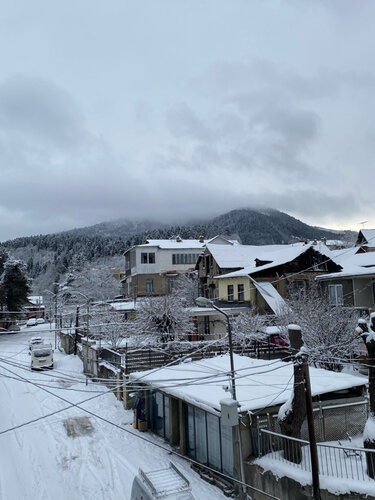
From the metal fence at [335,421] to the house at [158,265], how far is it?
45435 mm

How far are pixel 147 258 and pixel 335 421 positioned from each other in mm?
49295

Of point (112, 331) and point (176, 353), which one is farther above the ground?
point (112, 331)

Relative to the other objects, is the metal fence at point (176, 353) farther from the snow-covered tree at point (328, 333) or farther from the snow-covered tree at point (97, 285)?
the snow-covered tree at point (97, 285)

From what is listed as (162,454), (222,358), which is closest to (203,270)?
(222,358)

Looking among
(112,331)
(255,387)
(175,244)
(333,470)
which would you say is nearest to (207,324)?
(112,331)

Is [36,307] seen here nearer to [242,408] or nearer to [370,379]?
[242,408]

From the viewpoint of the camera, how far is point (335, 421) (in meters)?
14.1

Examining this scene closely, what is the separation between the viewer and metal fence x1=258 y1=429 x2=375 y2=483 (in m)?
10.6

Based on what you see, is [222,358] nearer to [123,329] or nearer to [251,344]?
[251,344]

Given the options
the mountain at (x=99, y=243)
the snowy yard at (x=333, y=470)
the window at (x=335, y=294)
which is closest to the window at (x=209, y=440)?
the snowy yard at (x=333, y=470)

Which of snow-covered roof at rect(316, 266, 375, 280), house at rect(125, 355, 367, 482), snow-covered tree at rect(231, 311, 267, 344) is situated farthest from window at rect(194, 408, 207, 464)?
snow-covered roof at rect(316, 266, 375, 280)

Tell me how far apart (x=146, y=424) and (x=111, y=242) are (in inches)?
5292

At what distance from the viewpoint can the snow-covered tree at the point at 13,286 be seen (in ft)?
202

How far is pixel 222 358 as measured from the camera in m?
21.7
